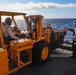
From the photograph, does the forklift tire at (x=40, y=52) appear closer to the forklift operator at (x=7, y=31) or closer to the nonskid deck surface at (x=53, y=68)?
the nonskid deck surface at (x=53, y=68)

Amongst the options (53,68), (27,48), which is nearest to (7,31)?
(27,48)

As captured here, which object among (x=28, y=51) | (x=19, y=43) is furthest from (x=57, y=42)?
(x=19, y=43)

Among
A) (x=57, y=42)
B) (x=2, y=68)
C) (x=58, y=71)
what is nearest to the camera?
(x=2, y=68)

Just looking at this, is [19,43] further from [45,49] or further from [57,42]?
[57,42]

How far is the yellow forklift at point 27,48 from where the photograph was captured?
5.29 meters

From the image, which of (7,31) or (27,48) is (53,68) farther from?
(7,31)

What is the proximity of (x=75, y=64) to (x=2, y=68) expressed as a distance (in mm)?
2905

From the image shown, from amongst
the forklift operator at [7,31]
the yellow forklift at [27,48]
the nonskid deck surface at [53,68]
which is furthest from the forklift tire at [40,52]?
the forklift operator at [7,31]

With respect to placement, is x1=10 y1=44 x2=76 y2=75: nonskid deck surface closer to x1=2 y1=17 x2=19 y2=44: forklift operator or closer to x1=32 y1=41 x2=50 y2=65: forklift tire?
x1=32 y1=41 x2=50 y2=65: forklift tire

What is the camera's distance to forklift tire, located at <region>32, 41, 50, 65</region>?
248 inches

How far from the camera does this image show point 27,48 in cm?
575

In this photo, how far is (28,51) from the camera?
6156 millimetres

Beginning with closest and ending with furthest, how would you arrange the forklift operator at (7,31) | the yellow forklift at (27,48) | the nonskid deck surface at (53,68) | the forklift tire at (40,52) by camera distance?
the yellow forklift at (27,48), the forklift operator at (7,31), the nonskid deck surface at (53,68), the forklift tire at (40,52)

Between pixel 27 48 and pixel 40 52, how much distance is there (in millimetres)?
752
